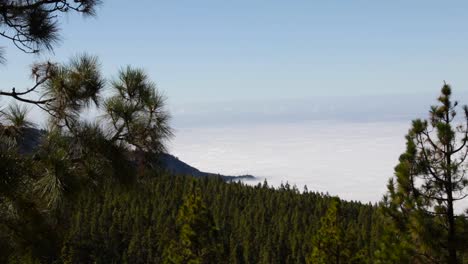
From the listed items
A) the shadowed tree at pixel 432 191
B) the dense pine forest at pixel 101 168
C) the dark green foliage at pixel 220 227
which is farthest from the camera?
the dark green foliage at pixel 220 227

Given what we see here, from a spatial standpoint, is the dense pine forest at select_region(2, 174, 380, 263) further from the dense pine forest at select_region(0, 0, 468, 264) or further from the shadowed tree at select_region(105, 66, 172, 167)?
the shadowed tree at select_region(105, 66, 172, 167)

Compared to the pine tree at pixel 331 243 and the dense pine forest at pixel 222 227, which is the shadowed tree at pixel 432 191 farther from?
the dense pine forest at pixel 222 227

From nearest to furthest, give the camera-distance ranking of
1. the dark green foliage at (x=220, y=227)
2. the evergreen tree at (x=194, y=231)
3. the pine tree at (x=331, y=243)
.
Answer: the pine tree at (x=331, y=243)
the evergreen tree at (x=194, y=231)
the dark green foliage at (x=220, y=227)

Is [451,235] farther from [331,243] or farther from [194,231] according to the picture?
[194,231]

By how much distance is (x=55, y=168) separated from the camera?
6.84 metres

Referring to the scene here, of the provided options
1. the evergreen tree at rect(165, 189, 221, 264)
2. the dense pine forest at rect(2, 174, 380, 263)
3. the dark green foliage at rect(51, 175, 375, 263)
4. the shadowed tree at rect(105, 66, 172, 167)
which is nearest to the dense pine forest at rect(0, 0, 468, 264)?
the shadowed tree at rect(105, 66, 172, 167)

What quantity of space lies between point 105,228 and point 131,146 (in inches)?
5650

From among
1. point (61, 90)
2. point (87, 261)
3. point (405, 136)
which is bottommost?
point (87, 261)

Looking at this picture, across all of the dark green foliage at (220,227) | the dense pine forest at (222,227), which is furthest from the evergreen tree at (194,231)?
the dark green foliage at (220,227)

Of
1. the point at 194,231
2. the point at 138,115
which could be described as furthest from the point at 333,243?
the point at 138,115

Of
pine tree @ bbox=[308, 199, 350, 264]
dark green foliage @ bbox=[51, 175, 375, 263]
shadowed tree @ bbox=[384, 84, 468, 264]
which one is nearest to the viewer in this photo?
shadowed tree @ bbox=[384, 84, 468, 264]

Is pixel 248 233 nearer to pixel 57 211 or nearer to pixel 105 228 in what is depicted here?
pixel 105 228

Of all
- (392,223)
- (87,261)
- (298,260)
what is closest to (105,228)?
(87,261)

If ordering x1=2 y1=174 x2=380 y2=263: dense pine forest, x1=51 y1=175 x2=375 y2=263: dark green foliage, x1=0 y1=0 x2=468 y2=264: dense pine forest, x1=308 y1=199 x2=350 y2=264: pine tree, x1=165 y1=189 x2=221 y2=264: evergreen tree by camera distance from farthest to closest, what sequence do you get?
x1=51 y1=175 x2=375 y2=263: dark green foliage → x1=2 y1=174 x2=380 y2=263: dense pine forest → x1=165 y1=189 x2=221 y2=264: evergreen tree → x1=308 y1=199 x2=350 y2=264: pine tree → x1=0 y1=0 x2=468 y2=264: dense pine forest
